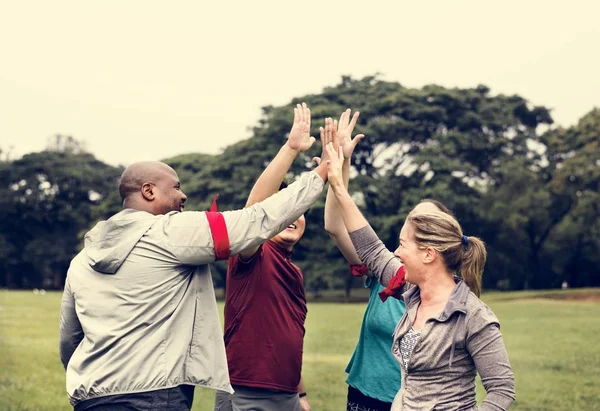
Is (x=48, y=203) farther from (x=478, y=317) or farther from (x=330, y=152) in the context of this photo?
(x=478, y=317)

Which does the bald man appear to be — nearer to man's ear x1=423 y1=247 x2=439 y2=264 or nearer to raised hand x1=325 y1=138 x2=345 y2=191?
raised hand x1=325 y1=138 x2=345 y2=191

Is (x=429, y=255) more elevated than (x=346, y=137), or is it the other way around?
(x=346, y=137)

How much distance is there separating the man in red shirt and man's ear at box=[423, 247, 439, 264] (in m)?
1.21

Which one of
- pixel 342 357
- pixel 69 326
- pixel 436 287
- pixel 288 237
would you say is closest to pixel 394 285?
pixel 436 287

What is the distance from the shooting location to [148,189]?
13.1 ft

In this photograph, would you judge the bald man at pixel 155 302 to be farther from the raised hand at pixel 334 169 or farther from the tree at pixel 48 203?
the tree at pixel 48 203

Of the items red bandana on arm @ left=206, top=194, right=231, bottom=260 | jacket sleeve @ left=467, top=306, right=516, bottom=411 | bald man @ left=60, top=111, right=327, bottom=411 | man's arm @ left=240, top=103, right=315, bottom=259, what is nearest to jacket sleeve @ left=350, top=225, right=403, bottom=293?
man's arm @ left=240, top=103, right=315, bottom=259

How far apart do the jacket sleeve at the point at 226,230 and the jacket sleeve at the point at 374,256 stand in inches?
30.0

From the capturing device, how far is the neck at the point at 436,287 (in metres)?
3.98

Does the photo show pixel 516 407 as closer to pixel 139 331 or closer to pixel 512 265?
pixel 139 331

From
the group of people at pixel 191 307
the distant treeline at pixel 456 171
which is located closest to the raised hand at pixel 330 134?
the group of people at pixel 191 307

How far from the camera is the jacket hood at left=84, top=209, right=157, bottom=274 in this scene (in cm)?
375

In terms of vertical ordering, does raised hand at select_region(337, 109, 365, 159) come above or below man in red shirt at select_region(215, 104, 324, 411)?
above

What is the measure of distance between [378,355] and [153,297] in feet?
6.43
